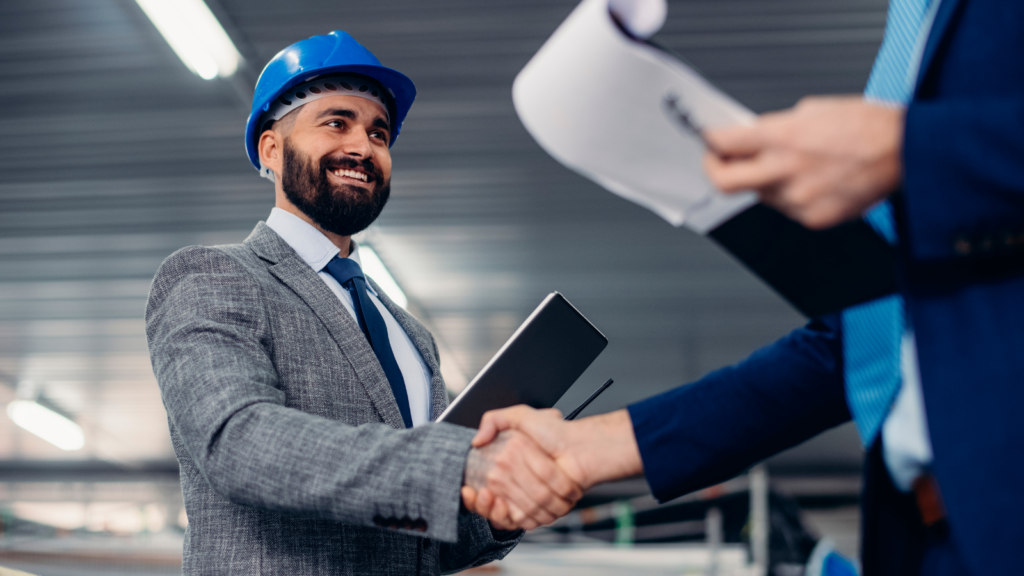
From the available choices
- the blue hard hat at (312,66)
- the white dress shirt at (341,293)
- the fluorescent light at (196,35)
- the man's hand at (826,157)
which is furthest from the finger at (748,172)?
the fluorescent light at (196,35)

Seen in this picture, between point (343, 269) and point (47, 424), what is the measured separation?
1505 cm

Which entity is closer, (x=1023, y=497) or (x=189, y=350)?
(x=1023, y=497)

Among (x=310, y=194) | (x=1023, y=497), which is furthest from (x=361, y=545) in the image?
(x=1023, y=497)

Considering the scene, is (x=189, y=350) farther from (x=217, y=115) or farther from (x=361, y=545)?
(x=217, y=115)

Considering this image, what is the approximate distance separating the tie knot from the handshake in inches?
25.0

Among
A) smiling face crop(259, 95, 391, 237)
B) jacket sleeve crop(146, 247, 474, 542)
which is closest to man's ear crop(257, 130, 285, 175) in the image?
smiling face crop(259, 95, 391, 237)

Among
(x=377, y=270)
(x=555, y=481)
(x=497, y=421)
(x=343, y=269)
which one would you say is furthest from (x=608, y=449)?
(x=377, y=270)

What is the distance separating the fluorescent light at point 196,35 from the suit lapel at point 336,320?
4146 millimetres

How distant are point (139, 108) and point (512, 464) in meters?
6.19

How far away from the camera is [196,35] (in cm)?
555

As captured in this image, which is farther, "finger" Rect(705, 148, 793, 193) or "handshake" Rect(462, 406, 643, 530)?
"handshake" Rect(462, 406, 643, 530)

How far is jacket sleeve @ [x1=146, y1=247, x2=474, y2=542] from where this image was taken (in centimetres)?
134

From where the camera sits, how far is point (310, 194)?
207 centimetres

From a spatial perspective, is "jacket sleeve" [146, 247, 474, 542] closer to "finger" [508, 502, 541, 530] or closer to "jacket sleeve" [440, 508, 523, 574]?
"finger" [508, 502, 541, 530]
